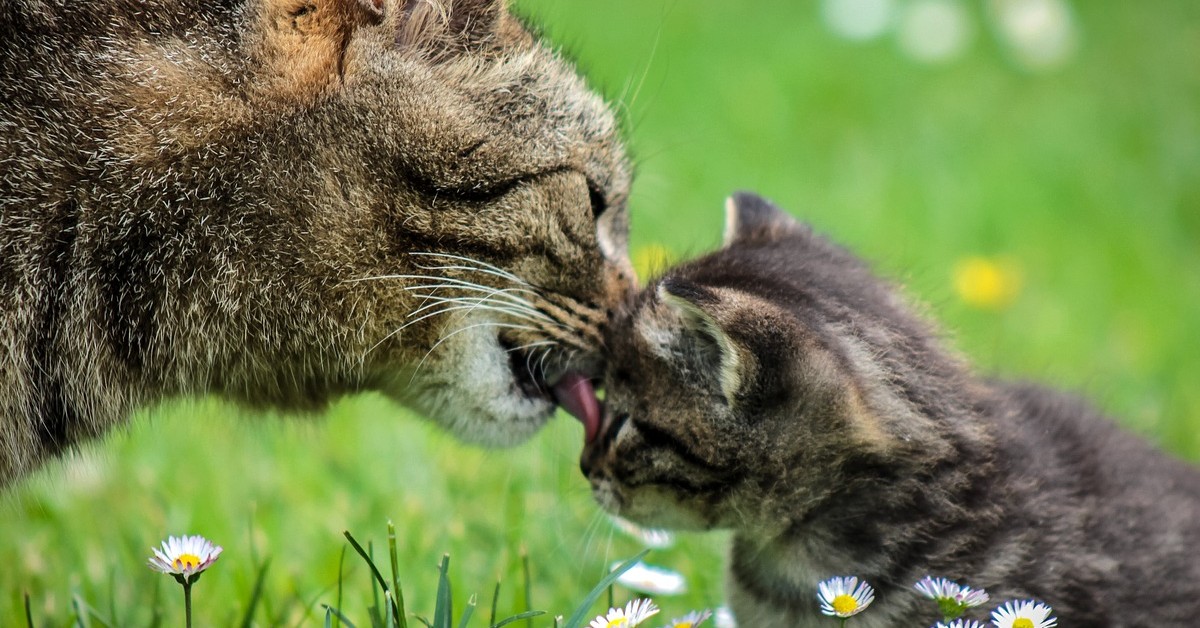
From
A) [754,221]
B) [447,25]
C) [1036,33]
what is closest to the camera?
[447,25]

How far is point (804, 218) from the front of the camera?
15.8 ft

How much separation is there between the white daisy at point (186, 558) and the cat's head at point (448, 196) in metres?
0.72

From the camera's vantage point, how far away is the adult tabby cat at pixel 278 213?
2703 millimetres

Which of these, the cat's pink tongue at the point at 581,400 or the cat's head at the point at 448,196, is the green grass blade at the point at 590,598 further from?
the cat's head at the point at 448,196

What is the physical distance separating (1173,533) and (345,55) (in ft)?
7.33

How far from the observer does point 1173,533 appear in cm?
297

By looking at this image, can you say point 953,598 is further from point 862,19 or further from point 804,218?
point 862,19

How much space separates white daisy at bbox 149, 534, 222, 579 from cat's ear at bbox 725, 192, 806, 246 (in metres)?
1.58

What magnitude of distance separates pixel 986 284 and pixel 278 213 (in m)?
3.33

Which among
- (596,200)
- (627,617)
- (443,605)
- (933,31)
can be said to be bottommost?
(443,605)

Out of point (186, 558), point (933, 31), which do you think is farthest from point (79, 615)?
point (933, 31)

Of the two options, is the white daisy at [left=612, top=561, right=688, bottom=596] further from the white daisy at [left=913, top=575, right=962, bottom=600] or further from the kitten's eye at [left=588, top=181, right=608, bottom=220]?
the kitten's eye at [left=588, top=181, right=608, bottom=220]

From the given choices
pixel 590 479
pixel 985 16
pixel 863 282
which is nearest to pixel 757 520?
pixel 590 479

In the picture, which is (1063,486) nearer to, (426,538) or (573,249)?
(573,249)
